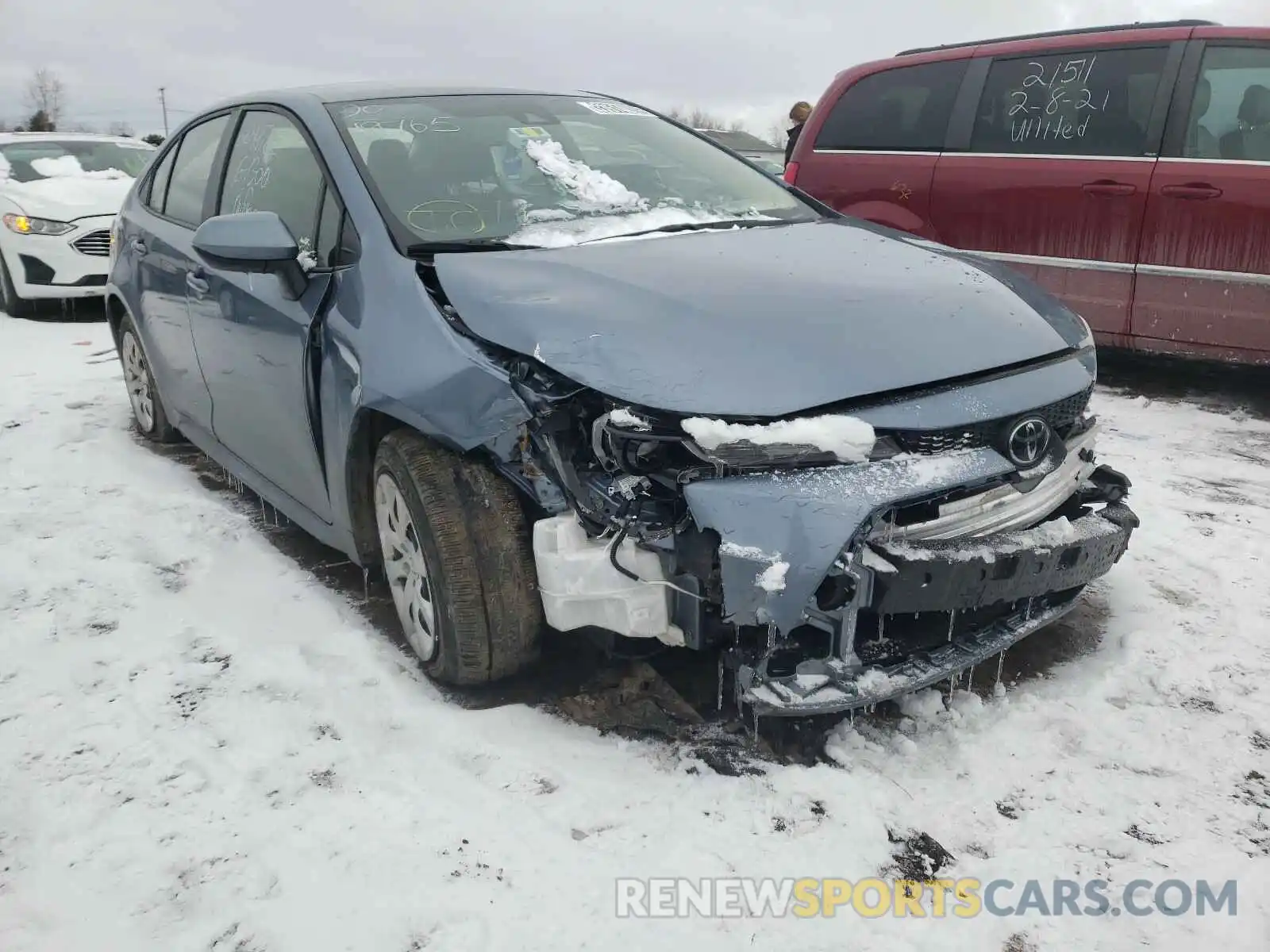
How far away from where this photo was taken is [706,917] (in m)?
1.85

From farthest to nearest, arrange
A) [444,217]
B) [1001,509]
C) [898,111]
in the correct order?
[898,111] < [444,217] < [1001,509]

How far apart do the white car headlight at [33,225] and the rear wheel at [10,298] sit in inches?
15.9

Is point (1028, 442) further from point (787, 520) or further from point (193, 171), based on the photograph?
point (193, 171)

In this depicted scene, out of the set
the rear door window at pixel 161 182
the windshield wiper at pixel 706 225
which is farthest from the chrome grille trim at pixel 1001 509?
the rear door window at pixel 161 182

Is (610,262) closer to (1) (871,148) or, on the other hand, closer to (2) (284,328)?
(2) (284,328)

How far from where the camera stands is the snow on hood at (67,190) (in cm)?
822

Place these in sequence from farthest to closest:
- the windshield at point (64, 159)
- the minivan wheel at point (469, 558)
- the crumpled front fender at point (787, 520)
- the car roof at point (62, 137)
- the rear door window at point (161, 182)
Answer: the car roof at point (62, 137), the windshield at point (64, 159), the rear door window at point (161, 182), the minivan wheel at point (469, 558), the crumpled front fender at point (787, 520)

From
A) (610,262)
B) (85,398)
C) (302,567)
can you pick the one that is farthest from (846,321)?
(85,398)

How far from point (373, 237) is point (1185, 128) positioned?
13.5 ft

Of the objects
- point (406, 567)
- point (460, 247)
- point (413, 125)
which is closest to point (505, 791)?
point (406, 567)

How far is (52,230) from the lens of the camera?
8.16 m

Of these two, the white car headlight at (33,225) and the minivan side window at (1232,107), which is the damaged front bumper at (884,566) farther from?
the white car headlight at (33,225)

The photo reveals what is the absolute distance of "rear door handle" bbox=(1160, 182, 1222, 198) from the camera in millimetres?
4695

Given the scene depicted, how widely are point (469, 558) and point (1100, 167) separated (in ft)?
13.7
